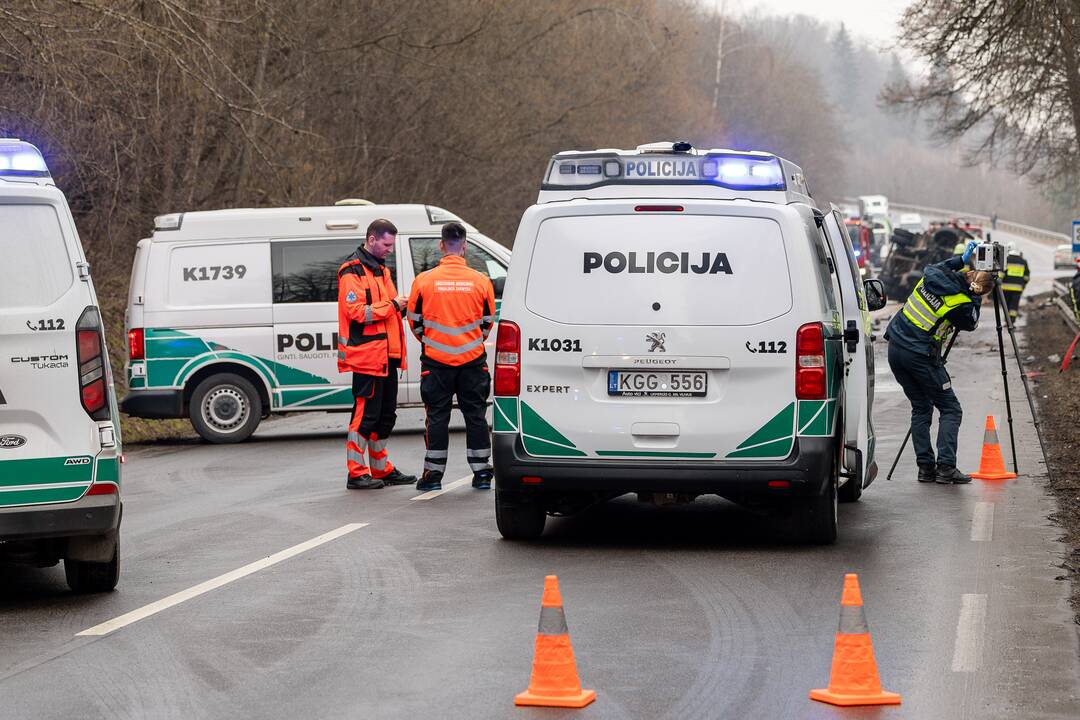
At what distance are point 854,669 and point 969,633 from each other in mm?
1370

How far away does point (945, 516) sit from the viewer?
10539mm

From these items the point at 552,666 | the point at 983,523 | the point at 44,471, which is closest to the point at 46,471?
the point at 44,471

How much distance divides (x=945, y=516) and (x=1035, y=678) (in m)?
4.49

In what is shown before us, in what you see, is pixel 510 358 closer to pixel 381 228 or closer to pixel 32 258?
pixel 32 258

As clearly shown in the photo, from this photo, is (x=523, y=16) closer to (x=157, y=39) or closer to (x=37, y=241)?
(x=157, y=39)

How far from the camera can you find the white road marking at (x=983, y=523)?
9.62 meters

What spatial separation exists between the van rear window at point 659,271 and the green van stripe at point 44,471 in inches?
107

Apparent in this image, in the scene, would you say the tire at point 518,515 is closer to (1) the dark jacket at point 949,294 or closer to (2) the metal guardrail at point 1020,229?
(1) the dark jacket at point 949,294

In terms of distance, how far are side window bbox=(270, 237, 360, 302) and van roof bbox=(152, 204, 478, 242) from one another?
13 centimetres

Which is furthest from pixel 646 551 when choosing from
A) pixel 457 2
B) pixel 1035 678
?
pixel 457 2

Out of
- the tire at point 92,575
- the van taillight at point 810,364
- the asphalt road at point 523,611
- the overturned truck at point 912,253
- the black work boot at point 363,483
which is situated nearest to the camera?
the asphalt road at point 523,611

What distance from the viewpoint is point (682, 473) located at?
8.88 meters

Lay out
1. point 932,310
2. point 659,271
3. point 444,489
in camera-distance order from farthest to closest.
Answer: point 932,310 → point 444,489 → point 659,271

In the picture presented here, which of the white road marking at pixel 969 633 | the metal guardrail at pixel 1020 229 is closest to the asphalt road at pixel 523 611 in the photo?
the white road marking at pixel 969 633
